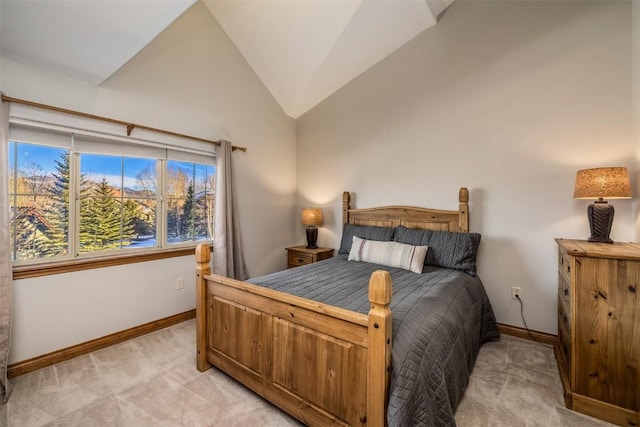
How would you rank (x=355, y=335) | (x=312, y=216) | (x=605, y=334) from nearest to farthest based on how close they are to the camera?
(x=355, y=335) → (x=605, y=334) → (x=312, y=216)

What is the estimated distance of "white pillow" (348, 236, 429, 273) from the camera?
249 cm

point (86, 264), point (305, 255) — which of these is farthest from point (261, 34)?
point (86, 264)

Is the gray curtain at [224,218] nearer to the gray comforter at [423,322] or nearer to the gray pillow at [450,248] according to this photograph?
the gray comforter at [423,322]

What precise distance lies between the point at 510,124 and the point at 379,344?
243 centimetres

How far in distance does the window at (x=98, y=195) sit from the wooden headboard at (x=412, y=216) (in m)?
1.73

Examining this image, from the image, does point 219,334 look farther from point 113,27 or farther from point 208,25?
point 208,25

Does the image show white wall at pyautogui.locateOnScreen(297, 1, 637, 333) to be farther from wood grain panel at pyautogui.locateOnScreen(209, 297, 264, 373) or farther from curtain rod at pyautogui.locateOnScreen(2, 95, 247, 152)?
wood grain panel at pyautogui.locateOnScreen(209, 297, 264, 373)

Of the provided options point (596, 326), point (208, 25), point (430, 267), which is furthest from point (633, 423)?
point (208, 25)

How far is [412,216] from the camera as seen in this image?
3.07m

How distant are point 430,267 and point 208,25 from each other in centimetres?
328

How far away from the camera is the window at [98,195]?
6.91 ft

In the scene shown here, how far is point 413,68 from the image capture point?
312 cm

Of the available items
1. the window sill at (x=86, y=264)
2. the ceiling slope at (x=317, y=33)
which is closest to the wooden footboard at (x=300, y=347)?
the window sill at (x=86, y=264)

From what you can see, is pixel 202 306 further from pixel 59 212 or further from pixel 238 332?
pixel 59 212
